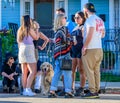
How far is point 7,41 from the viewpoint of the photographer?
16.1 m

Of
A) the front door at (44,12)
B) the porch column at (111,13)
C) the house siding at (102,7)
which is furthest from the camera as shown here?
the front door at (44,12)

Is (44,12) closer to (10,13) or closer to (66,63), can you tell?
(10,13)

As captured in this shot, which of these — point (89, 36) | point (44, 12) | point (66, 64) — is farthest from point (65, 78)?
Answer: point (44, 12)

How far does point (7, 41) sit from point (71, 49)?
4993mm

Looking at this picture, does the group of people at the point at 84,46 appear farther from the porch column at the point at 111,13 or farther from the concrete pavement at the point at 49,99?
the porch column at the point at 111,13

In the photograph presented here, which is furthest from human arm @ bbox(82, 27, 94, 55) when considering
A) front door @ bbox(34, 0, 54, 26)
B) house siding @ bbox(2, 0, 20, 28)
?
house siding @ bbox(2, 0, 20, 28)

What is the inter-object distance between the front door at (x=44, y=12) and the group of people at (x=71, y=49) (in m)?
9.28

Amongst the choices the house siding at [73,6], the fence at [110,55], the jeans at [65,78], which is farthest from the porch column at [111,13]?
the jeans at [65,78]

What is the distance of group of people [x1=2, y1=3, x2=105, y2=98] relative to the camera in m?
11.0

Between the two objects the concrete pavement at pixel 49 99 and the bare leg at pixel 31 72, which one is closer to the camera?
the concrete pavement at pixel 49 99

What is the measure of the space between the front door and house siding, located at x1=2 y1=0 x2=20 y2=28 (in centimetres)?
76

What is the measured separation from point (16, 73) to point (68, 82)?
2.14 meters

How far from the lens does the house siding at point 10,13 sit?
21.2m

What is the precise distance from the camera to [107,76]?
16062 millimetres
